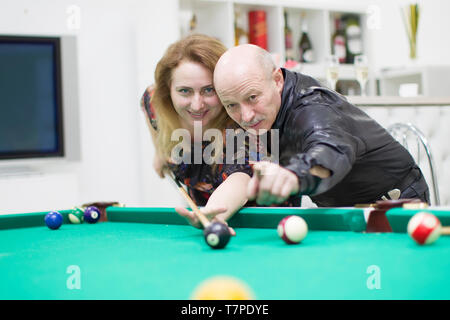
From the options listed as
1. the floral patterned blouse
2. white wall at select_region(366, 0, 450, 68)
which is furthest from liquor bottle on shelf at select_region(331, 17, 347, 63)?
the floral patterned blouse

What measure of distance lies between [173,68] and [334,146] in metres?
0.94

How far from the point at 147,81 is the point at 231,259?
3409 mm

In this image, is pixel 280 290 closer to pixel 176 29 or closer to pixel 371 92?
pixel 176 29

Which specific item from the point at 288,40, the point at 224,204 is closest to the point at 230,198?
the point at 224,204

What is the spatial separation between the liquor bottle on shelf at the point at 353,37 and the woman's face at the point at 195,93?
10.6ft

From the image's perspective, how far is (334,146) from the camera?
4.82 feet

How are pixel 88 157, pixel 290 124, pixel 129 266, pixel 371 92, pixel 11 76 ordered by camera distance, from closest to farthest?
pixel 129 266, pixel 290 124, pixel 11 76, pixel 88 157, pixel 371 92

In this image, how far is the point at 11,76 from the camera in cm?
414

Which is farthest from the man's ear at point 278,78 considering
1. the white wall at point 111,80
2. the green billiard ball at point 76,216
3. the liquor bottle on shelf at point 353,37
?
the liquor bottle on shelf at point 353,37

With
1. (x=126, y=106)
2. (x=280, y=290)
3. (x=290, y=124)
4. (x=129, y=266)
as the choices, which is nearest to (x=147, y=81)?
(x=126, y=106)

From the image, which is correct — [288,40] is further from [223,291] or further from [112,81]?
[223,291]

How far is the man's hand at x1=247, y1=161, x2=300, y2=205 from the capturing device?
4.39ft

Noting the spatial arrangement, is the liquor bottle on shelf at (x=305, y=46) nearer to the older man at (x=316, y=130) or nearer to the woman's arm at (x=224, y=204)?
the older man at (x=316, y=130)

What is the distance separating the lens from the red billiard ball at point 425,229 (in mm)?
1146
